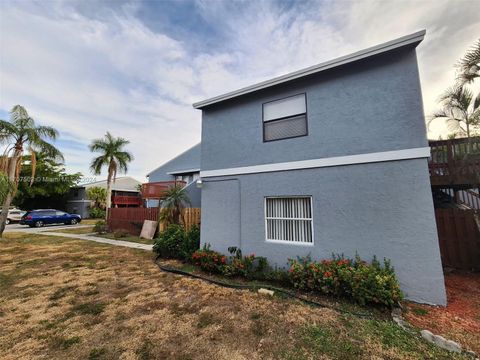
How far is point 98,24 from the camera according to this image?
7.93 metres

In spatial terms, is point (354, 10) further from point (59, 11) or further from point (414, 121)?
point (59, 11)

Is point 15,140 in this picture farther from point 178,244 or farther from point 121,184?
point 121,184

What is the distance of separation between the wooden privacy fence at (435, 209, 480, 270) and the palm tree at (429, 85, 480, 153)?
1.89m

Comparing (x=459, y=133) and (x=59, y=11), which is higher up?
(x=59, y=11)

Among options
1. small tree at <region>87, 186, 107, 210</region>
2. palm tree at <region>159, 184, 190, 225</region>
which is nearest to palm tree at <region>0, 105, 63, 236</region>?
palm tree at <region>159, 184, 190, 225</region>

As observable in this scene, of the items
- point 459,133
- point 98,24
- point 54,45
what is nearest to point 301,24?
point 459,133

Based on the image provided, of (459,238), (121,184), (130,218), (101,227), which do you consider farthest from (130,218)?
(121,184)

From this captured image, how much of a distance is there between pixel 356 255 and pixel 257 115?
15.5ft

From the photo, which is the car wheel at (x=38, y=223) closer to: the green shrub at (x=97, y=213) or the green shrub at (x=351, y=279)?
the green shrub at (x=97, y=213)

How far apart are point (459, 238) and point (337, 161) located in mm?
4580

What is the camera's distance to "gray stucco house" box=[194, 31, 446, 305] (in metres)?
4.54

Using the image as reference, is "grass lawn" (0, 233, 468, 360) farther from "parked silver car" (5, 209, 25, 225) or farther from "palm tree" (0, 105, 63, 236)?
"parked silver car" (5, 209, 25, 225)

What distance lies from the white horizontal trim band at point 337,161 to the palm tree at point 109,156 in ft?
57.7

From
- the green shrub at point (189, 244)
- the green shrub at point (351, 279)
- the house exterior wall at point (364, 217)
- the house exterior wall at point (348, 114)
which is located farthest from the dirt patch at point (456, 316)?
the green shrub at point (189, 244)
